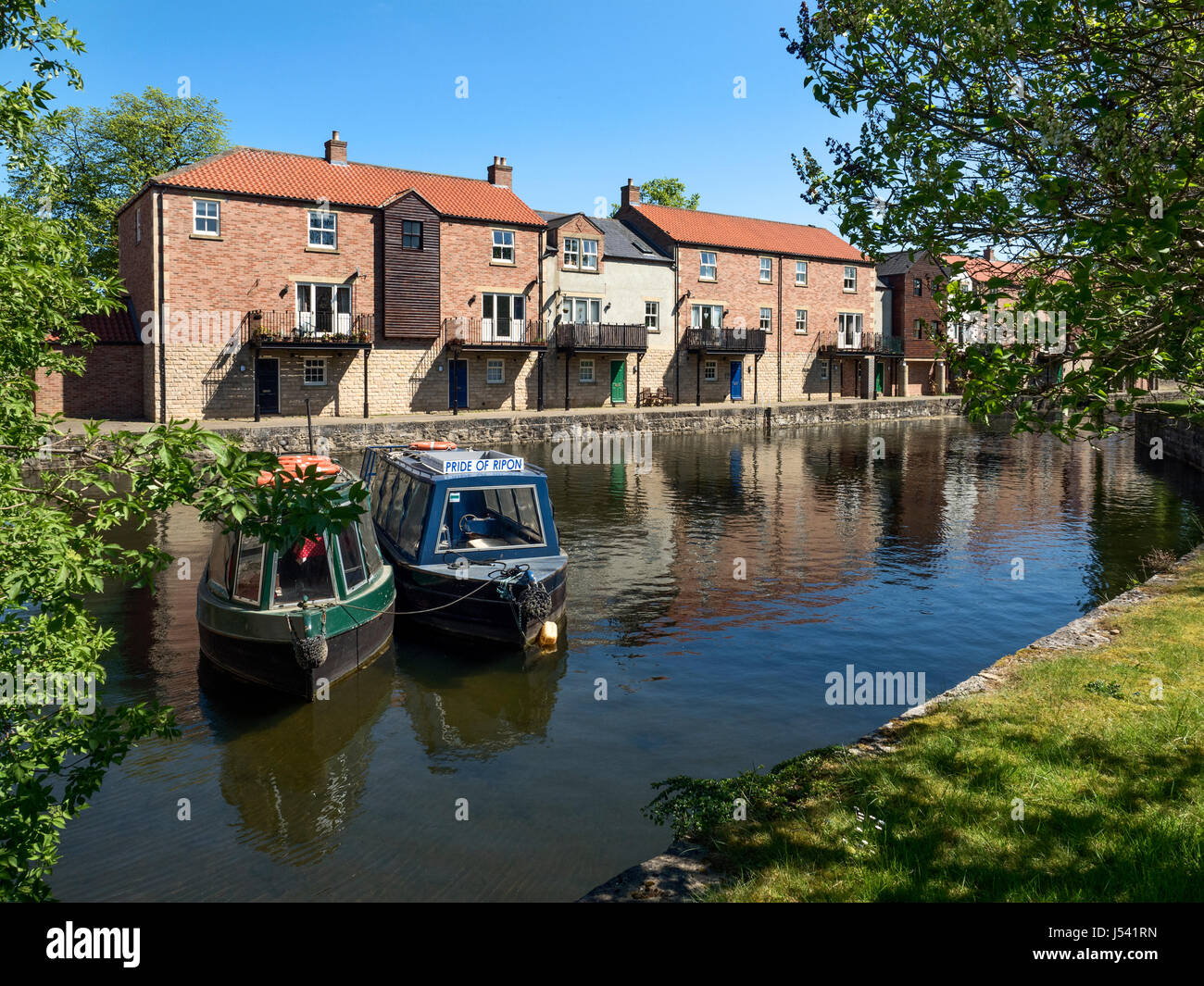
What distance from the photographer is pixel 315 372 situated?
3794cm

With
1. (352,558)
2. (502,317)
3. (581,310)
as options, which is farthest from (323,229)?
(352,558)

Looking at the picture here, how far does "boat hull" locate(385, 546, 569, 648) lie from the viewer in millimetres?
12164

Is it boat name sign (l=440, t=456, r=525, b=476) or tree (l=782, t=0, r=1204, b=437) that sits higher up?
tree (l=782, t=0, r=1204, b=437)

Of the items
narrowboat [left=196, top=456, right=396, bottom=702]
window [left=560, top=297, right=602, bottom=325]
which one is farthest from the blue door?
narrowboat [left=196, top=456, right=396, bottom=702]

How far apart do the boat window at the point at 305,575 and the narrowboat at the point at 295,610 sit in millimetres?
12

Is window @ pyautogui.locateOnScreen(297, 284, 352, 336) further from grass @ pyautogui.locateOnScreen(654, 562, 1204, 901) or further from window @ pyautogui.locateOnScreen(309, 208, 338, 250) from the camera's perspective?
grass @ pyautogui.locateOnScreen(654, 562, 1204, 901)

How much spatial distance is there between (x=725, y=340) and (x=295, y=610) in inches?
1692

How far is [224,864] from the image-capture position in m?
7.40

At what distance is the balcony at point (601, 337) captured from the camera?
4422 centimetres

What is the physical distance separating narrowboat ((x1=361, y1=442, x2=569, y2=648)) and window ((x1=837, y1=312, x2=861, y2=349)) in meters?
46.8

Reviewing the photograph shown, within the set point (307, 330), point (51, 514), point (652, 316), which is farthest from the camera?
point (652, 316)

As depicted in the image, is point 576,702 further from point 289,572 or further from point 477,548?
point 289,572

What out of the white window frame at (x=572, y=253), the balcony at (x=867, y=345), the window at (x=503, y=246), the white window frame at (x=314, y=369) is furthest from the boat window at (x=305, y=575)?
the balcony at (x=867, y=345)
